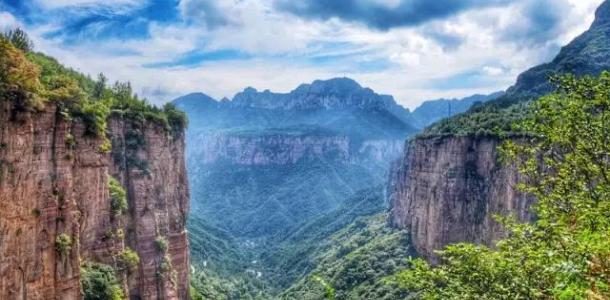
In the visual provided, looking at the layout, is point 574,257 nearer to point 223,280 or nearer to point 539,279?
point 539,279

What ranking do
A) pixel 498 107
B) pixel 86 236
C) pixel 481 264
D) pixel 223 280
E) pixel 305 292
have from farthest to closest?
pixel 223 280 → pixel 305 292 → pixel 498 107 → pixel 86 236 → pixel 481 264

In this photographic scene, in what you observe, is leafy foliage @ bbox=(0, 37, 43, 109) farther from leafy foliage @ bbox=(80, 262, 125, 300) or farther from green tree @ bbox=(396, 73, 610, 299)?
green tree @ bbox=(396, 73, 610, 299)

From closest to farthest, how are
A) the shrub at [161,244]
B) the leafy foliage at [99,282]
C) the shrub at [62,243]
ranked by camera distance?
the shrub at [62,243], the leafy foliage at [99,282], the shrub at [161,244]

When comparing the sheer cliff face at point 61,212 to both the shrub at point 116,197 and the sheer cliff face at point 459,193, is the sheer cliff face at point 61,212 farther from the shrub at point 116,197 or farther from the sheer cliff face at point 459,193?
the sheer cliff face at point 459,193

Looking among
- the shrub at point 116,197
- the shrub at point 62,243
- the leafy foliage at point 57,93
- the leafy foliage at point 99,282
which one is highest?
the leafy foliage at point 57,93

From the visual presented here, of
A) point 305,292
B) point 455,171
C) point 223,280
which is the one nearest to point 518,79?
point 455,171

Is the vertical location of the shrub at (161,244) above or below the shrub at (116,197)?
below

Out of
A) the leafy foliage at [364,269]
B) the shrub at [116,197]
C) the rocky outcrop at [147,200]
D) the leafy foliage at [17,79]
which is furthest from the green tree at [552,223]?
the leafy foliage at [364,269]
